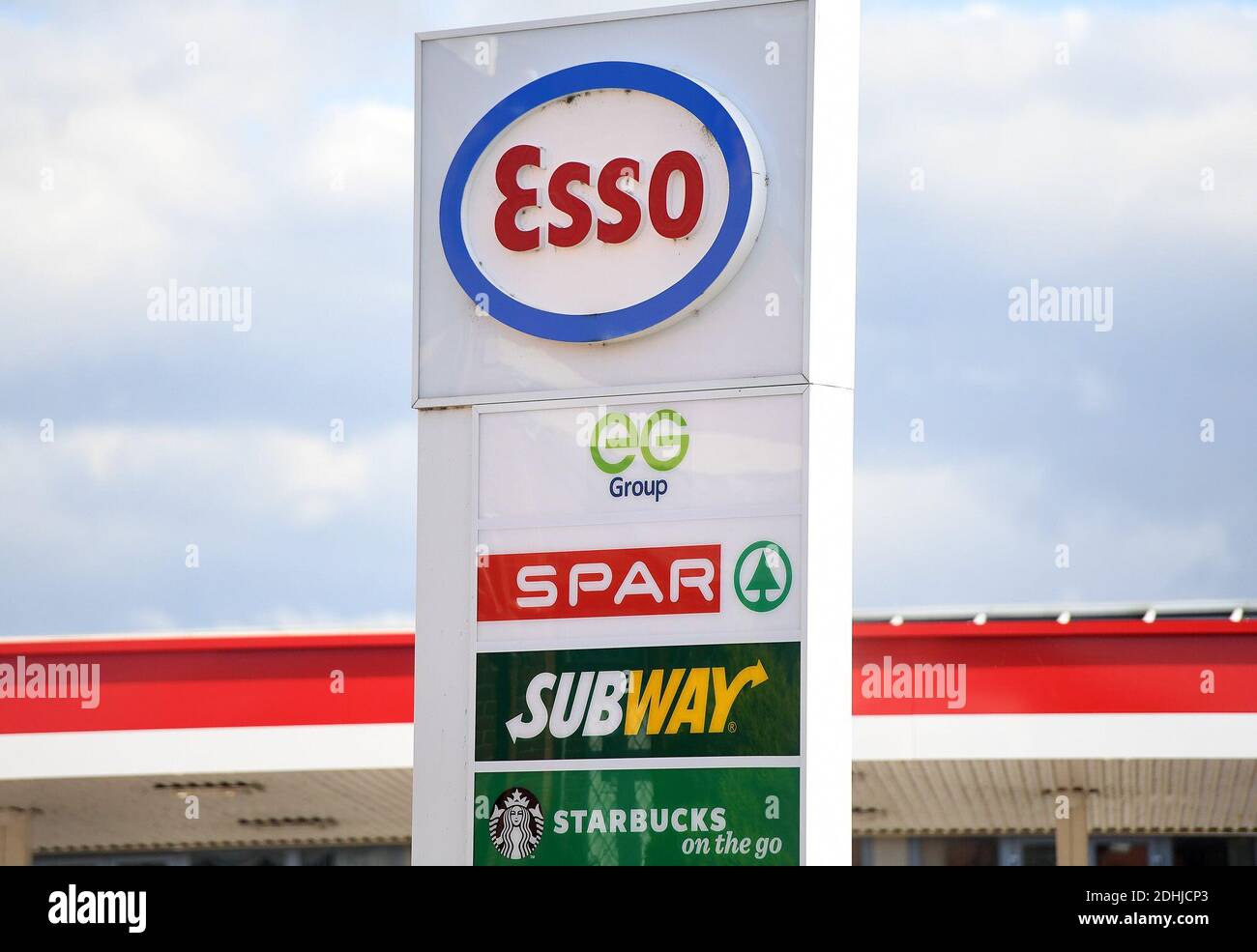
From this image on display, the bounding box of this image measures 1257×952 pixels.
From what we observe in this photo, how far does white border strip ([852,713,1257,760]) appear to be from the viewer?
15102 mm

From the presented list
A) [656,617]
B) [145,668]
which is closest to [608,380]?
[656,617]

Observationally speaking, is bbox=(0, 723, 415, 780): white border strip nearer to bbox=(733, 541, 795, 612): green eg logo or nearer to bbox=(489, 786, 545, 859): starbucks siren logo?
bbox=(489, 786, 545, 859): starbucks siren logo

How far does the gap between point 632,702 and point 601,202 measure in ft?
7.65

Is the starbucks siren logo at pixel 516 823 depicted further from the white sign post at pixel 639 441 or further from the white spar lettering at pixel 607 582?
the white spar lettering at pixel 607 582

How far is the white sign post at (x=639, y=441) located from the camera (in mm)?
7984

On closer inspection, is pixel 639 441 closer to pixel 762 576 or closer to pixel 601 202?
pixel 762 576

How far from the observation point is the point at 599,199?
8.51m

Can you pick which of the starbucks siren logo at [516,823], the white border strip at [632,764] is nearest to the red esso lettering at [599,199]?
the white border strip at [632,764]

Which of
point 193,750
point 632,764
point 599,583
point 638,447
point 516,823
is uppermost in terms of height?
point 638,447

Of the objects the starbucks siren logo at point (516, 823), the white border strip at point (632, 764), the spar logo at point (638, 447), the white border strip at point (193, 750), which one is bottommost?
the starbucks siren logo at point (516, 823)

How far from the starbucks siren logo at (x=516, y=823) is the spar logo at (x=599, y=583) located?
82 centimetres

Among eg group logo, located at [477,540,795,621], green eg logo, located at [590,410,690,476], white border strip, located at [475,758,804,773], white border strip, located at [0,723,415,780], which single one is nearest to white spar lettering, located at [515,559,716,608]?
eg group logo, located at [477,540,795,621]

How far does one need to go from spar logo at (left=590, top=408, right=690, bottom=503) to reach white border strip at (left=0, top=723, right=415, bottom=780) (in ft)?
26.7

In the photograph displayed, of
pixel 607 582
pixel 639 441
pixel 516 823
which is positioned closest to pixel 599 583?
pixel 607 582
